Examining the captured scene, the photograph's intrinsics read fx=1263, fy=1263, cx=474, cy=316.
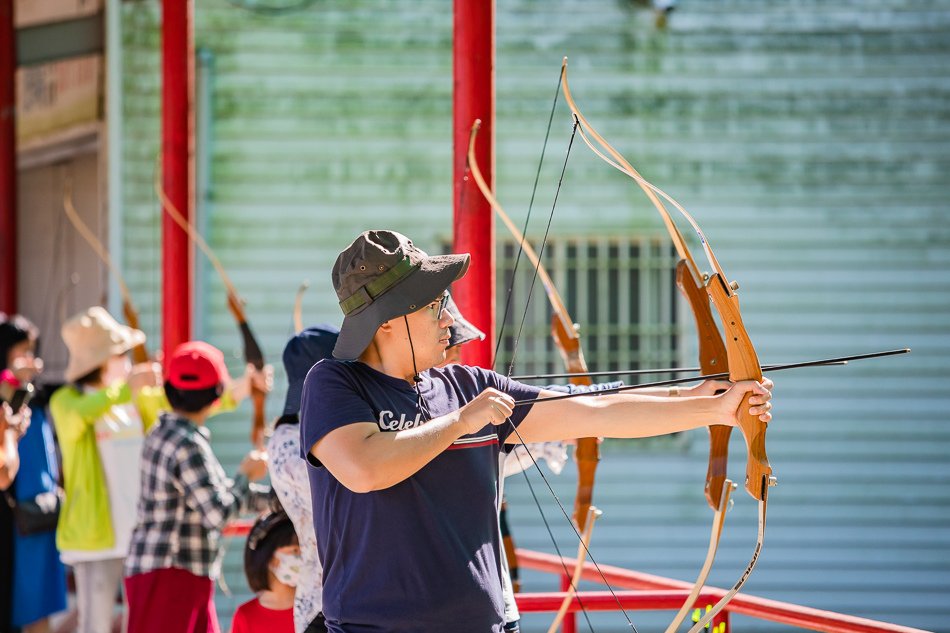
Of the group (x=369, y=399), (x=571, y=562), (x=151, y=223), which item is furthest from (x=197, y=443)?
(x=151, y=223)

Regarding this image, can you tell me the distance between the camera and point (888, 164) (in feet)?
24.8

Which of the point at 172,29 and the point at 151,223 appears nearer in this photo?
the point at 172,29

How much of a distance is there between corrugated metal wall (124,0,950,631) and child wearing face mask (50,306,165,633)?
284 cm

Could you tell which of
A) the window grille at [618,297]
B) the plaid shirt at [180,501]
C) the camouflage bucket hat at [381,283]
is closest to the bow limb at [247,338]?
the plaid shirt at [180,501]

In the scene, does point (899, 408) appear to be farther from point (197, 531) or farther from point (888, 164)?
point (197, 531)

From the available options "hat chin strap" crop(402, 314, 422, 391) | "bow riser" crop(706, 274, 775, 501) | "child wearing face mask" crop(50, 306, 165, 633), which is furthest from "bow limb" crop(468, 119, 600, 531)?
"child wearing face mask" crop(50, 306, 165, 633)

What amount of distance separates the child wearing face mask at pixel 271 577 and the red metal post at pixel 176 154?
2304mm

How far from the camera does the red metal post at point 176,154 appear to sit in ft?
17.9

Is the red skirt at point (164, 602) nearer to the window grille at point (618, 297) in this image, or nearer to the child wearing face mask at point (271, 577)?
the child wearing face mask at point (271, 577)

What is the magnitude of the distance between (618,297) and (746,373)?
17.8 ft

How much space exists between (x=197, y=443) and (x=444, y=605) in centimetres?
182

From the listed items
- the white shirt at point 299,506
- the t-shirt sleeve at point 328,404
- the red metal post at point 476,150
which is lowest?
the white shirt at point 299,506

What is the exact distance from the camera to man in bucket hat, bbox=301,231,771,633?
202cm

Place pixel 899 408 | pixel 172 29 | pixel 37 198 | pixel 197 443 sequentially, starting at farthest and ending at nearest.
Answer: pixel 37 198 → pixel 899 408 → pixel 172 29 → pixel 197 443
